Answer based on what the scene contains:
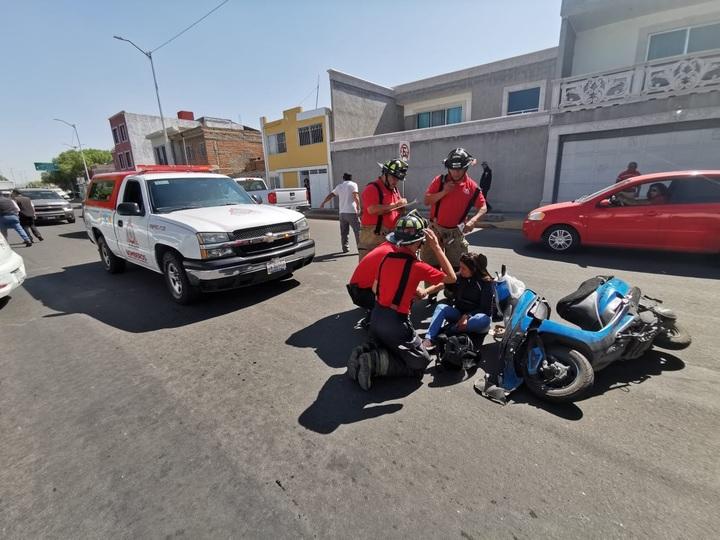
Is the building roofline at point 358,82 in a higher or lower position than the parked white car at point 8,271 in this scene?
higher

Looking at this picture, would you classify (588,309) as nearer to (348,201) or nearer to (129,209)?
(348,201)

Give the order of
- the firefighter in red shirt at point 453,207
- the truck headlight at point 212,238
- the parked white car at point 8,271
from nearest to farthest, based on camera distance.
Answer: the firefighter in red shirt at point 453,207
the truck headlight at point 212,238
the parked white car at point 8,271

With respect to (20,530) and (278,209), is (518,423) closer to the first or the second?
(20,530)

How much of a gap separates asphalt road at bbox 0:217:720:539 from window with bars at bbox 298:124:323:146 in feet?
57.2

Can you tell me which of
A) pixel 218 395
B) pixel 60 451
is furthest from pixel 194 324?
pixel 60 451

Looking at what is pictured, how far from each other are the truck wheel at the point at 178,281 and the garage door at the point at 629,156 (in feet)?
39.3

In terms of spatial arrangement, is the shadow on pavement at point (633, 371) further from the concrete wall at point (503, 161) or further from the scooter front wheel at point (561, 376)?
the concrete wall at point (503, 161)

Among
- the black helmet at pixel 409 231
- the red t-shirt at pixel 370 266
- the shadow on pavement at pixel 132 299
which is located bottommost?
the shadow on pavement at pixel 132 299

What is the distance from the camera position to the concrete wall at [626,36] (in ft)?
35.1

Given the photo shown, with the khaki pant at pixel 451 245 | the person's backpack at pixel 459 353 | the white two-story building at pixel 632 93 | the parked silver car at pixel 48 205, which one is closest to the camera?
the person's backpack at pixel 459 353

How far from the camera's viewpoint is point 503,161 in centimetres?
1311

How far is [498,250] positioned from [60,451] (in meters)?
7.57

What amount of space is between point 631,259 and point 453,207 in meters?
4.57

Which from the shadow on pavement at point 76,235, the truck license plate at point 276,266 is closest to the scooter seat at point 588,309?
the truck license plate at point 276,266
